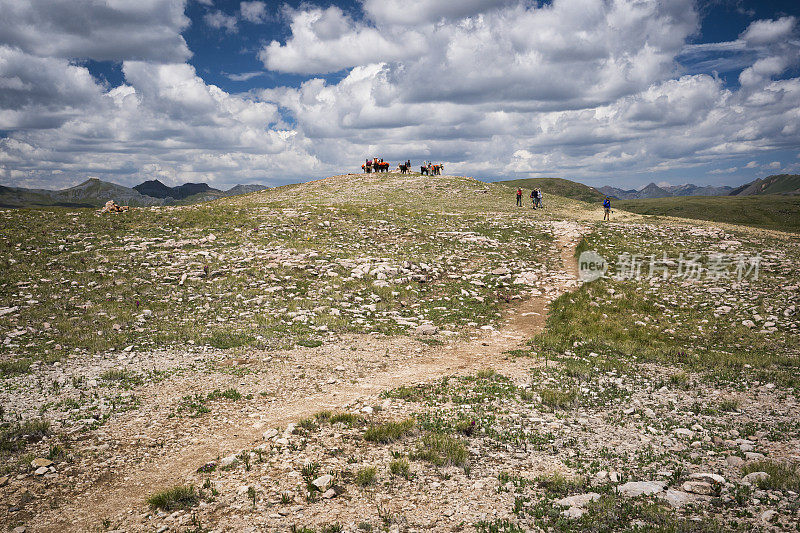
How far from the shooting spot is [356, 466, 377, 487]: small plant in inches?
325

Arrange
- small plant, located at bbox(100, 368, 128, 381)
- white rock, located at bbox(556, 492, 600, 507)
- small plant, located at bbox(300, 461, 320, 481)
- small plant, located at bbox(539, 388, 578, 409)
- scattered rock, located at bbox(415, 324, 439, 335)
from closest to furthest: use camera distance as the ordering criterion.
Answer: white rock, located at bbox(556, 492, 600, 507) < small plant, located at bbox(300, 461, 320, 481) < small plant, located at bbox(539, 388, 578, 409) < small plant, located at bbox(100, 368, 128, 381) < scattered rock, located at bbox(415, 324, 439, 335)

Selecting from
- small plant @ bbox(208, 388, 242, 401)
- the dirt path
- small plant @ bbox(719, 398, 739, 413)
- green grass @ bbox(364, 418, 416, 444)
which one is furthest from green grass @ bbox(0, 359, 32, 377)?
small plant @ bbox(719, 398, 739, 413)

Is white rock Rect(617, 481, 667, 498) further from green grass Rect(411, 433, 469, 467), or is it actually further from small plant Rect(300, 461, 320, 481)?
small plant Rect(300, 461, 320, 481)

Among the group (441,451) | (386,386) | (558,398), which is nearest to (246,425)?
(386,386)

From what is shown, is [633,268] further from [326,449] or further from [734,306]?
[326,449]

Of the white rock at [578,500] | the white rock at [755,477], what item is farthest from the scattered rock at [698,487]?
the white rock at [578,500]

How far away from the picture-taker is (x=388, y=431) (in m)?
10.1

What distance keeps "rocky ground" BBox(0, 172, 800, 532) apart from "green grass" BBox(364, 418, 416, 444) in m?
0.05

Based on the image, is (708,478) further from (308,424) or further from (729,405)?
(308,424)

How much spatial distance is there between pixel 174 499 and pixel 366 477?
385 cm

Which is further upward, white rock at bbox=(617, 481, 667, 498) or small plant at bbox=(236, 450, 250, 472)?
white rock at bbox=(617, 481, 667, 498)

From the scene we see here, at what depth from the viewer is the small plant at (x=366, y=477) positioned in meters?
8.27

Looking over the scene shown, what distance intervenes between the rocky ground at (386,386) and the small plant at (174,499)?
0.18 feet

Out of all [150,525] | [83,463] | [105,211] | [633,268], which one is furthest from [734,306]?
[105,211]
